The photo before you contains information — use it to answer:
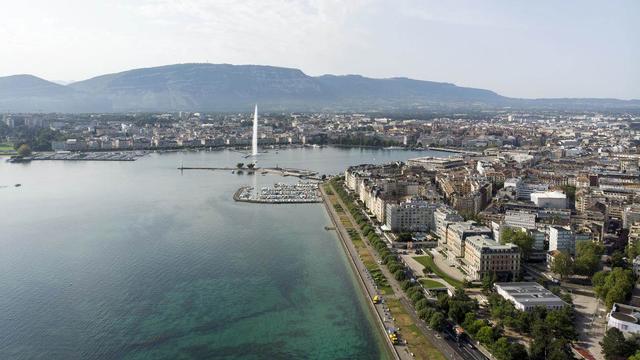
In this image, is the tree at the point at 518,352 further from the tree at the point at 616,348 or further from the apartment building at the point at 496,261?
the apartment building at the point at 496,261

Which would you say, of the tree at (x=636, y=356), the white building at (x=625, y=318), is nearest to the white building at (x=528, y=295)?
the white building at (x=625, y=318)

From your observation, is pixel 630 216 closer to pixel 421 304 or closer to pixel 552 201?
pixel 552 201

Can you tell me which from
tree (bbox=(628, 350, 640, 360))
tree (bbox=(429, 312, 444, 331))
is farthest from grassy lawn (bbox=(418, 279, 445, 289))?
tree (bbox=(628, 350, 640, 360))

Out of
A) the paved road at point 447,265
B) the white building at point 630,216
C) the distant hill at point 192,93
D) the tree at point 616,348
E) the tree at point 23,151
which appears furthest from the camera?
the distant hill at point 192,93

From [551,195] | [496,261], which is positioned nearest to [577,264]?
[496,261]

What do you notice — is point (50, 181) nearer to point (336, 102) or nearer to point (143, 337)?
point (143, 337)

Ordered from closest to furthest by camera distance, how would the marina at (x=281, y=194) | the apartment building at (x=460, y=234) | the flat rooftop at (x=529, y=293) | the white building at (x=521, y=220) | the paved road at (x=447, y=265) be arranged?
the flat rooftop at (x=529, y=293)
the paved road at (x=447, y=265)
the apartment building at (x=460, y=234)
the white building at (x=521, y=220)
the marina at (x=281, y=194)
